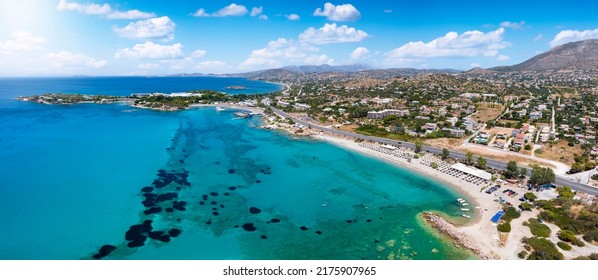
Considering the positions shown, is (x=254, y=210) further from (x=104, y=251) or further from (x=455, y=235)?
(x=455, y=235)

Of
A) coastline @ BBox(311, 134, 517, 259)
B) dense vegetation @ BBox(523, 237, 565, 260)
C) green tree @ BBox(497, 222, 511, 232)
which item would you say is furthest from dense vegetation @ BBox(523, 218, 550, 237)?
coastline @ BBox(311, 134, 517, 259)

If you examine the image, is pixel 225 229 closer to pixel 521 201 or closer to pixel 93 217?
pixel 93 217

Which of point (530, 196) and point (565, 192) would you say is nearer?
point (530, 196)

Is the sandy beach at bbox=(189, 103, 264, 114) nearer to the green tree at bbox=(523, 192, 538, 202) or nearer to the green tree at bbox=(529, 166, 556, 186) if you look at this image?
the green tree at bbox=(529, 166, 556, 186)

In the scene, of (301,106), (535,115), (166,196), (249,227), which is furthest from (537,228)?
(301,106)

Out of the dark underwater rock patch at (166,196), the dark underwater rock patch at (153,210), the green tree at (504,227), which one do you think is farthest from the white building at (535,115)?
the dark underwater rock patch at (153,210)

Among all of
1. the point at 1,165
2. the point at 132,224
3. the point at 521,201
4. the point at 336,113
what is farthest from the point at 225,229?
the point at 336,113

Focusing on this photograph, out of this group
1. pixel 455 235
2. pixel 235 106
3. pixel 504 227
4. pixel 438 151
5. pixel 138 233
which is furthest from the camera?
pixel 235 106
